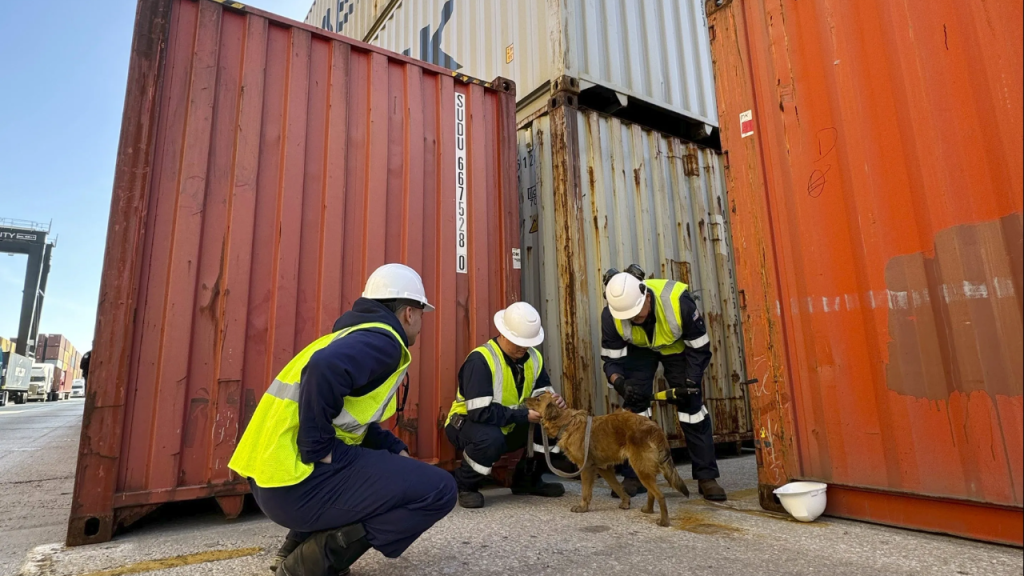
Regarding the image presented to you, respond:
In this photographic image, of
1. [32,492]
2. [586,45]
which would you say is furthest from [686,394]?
[32,492]

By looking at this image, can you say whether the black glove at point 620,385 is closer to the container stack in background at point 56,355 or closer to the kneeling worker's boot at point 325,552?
the kneeling worker's boot at point 325,552

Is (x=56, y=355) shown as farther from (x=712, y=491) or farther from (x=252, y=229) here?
(x=712, y=491)

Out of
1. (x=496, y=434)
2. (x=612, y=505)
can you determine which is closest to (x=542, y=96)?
(x=496, y=434)

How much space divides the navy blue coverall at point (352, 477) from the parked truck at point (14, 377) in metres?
27.3

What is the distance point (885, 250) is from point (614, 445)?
180 centimetres

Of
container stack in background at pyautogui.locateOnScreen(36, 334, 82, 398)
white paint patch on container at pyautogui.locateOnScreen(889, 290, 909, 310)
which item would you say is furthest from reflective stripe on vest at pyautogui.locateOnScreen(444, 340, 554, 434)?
container stack in background at pyautogui.locateOnScreen(36, 334, 82, 398)

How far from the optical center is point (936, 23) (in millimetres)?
2631

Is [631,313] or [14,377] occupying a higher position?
[14,377]

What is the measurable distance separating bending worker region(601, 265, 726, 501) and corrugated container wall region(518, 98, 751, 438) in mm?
556

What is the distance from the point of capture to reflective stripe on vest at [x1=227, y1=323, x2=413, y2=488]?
1.99 m

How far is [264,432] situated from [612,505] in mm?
2396

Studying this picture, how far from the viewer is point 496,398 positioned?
12.1 feet

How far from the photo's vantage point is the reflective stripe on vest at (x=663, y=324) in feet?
12.8

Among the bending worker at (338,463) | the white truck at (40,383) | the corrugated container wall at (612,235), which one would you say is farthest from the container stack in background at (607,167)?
the white truck at (40,383)
